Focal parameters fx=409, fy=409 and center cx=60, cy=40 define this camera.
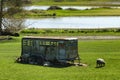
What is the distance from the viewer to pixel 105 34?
60.7m

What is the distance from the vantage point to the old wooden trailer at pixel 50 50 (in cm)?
3108

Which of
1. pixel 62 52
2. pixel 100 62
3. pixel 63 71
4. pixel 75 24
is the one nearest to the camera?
pixel 63 71

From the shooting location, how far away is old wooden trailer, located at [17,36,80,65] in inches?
1223

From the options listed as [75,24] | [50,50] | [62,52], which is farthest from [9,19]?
[75,24]

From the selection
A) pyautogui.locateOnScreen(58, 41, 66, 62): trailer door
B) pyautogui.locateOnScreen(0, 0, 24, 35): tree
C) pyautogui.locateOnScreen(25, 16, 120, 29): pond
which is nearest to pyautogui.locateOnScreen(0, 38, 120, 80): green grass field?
pyautogui.locateOnScreen(58, 41, 66, 62): trailer door

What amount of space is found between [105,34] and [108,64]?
30013mm

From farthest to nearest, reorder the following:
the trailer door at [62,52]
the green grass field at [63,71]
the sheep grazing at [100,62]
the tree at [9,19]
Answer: the tree at [9,19] < the trailer door at [62,52] < the sheep grazing at [100,62] < the green grass field at [63,71]

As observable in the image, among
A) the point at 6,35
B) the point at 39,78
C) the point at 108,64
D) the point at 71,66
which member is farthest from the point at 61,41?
the point at 6,35

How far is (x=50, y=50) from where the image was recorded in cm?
3169

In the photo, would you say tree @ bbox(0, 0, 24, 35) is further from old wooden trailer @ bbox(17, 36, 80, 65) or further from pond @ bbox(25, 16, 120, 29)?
old wooden trailer @ bbox(17, 36, 80, 65)

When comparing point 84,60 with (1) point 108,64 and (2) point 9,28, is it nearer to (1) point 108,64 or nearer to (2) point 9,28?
(1) point 108,64

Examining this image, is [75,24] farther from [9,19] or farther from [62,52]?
[62,52]

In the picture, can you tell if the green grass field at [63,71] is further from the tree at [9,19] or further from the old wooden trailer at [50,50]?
the tree at [9,19]

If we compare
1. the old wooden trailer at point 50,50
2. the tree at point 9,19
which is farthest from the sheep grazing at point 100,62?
A: the tree at point 9,19
